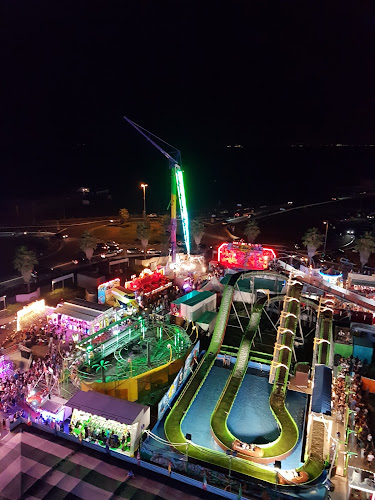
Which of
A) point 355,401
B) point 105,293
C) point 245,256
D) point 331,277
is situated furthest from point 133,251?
point 355,401

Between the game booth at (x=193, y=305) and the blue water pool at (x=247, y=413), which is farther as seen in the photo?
the game booth at (x=193, y=305)

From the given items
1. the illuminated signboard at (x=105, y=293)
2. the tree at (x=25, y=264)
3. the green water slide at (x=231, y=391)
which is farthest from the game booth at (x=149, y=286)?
the green water slide at (x=231, y=391)

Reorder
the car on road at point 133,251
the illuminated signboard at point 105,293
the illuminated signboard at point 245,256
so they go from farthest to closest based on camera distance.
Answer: the car on road at point 133,251
the illuminated signboard at point 245,256
the illuminated signboard at point 105,293

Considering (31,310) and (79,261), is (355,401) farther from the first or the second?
(79,261)

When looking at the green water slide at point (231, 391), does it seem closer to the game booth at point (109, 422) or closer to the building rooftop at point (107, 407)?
the game booth at point (109, 422)

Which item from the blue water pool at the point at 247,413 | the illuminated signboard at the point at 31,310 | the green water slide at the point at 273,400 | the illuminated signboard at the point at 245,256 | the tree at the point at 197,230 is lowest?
the blue water pool at the point at 247,413

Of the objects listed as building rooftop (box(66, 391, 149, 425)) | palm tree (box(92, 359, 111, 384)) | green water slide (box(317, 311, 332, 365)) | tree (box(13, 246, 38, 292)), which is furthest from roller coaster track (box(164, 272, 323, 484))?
tree (box(13, 246, 38, 292))

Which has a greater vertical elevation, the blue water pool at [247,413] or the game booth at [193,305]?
the game booth at [193,305]

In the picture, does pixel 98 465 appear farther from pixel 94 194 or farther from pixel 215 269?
pixel 94 194
